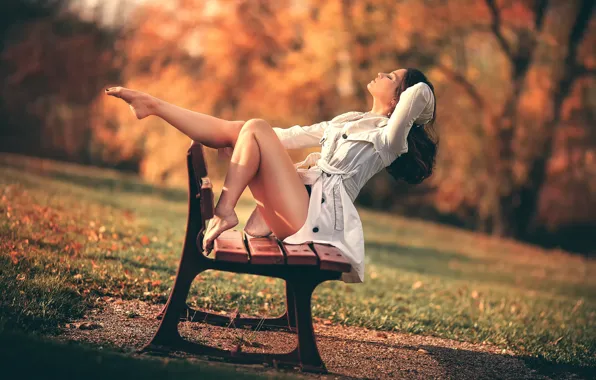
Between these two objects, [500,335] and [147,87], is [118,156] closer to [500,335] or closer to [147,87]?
[147,87]

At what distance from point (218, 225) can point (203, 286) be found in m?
1.77

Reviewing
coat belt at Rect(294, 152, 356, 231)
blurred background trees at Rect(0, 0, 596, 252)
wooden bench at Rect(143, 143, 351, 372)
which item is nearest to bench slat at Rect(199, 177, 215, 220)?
wooden bench at Rect(143, 143, 351, 372)

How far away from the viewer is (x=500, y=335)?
17.7ft

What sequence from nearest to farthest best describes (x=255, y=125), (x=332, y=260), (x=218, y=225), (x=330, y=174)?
(x=332, y=260), (x=218, y=225), (x=255, y=125), (x=330, y=174)

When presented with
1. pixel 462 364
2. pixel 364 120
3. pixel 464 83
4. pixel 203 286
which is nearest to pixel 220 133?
pixel 364 120

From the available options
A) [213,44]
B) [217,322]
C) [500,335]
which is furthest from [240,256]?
[213,44]

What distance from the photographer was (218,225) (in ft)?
12.2

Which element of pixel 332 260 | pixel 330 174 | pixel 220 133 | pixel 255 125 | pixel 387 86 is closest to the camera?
pixel 332 260

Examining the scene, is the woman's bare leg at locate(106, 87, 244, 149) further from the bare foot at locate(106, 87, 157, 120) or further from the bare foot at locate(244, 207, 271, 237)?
the bare foot at locate(244, 207, 271, 237)

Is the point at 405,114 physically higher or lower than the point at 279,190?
higher

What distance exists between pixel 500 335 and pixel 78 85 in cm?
2070

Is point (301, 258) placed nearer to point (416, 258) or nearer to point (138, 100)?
point (138, 100)

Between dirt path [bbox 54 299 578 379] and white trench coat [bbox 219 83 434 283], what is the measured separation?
21.8 inches

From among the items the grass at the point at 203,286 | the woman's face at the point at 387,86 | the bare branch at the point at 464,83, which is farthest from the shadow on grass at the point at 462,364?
the bare branch at the point at 464,83
